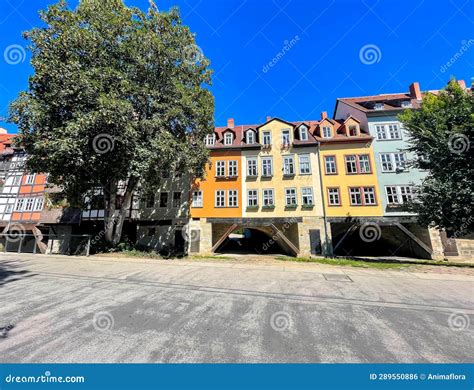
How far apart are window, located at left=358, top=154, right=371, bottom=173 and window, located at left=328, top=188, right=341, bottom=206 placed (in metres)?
3.26

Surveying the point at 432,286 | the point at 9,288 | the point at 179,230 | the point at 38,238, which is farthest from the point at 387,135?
the point at 38,238

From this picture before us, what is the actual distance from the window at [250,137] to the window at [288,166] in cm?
406

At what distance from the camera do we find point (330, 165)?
21438mm

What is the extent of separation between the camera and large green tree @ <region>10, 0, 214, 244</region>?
13898 millimetres

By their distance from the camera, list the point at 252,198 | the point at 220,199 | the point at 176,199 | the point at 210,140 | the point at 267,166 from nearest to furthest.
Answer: the point at 252,198, the point at 220,199, the point at 267,166, the point at 176,199, the point at 210,140

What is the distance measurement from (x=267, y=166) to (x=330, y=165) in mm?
6282
